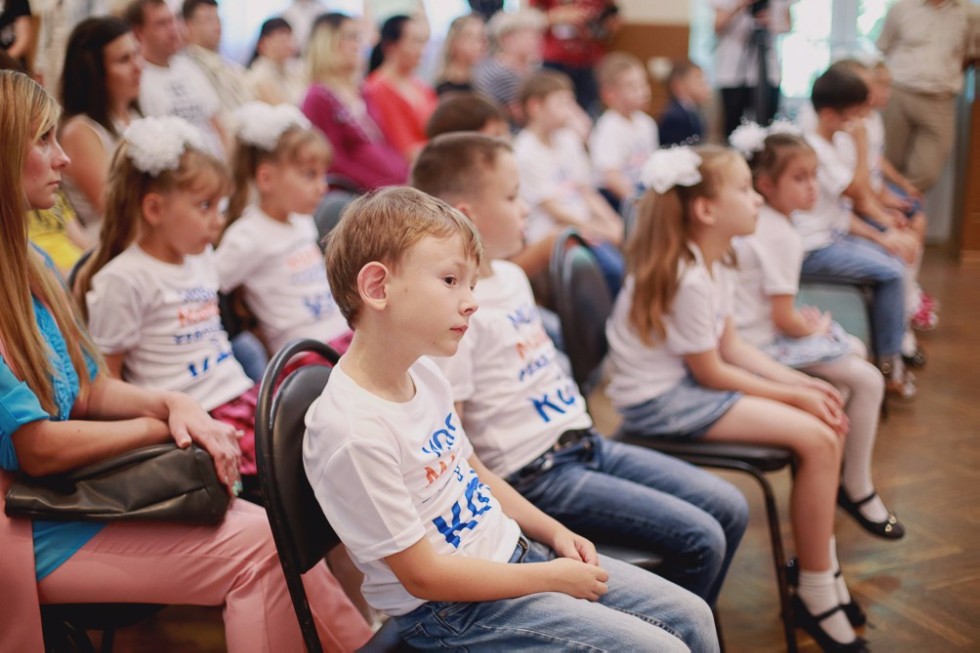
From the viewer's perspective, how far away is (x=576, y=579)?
1371 mm

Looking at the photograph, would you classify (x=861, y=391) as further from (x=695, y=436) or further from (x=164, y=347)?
(x=164, y=347)

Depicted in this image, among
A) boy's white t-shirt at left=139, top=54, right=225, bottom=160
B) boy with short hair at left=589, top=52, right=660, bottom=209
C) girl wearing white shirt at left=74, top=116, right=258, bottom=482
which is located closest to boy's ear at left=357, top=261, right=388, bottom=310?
girl wearing white shirt at left=74, top=116, right=258, bottom=482

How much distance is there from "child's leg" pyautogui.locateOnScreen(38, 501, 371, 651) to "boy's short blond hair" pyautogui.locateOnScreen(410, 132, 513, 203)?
747 millimetres

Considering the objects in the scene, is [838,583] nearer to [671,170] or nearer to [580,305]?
[580,305]

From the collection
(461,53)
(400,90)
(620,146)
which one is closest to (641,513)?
(400,90)

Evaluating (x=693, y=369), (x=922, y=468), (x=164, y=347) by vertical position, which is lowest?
(x=922, y=468)

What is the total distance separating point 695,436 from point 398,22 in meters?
2.96

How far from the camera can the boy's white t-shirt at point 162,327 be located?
186 centimetres

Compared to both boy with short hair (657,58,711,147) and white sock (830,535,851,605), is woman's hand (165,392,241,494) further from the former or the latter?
boy with short hair (657,58,711,147)

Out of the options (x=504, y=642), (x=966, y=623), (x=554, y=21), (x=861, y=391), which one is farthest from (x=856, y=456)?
(x=554, y=21)

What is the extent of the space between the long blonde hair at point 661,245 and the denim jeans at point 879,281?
4.57 feet

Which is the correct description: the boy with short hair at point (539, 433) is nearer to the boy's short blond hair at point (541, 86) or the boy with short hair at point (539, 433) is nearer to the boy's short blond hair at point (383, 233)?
the boy's short blond hair at point (383, 233)

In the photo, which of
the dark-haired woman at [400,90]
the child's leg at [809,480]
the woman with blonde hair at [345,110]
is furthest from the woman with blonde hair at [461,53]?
the child's leg at [809,480]

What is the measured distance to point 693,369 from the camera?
2.21 meters
